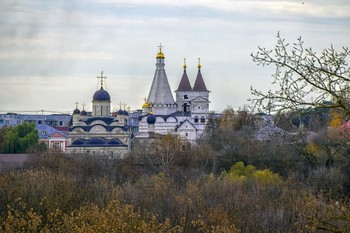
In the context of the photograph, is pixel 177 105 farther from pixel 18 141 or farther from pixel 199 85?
pixel 18 141

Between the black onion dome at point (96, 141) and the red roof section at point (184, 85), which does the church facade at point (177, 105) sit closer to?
the red roof section at point (184, 85)

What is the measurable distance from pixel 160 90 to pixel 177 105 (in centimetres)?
301

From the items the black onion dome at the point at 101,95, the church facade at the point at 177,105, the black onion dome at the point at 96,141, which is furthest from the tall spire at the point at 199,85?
the black onion dome at the point at 96,141

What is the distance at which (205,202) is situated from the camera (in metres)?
28.8

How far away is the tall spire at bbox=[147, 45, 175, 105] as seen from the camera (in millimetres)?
96625

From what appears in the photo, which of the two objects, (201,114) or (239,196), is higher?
(201,114)

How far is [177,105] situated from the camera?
98750mm

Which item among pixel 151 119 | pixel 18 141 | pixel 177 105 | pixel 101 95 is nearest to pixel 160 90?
pixel 177 105

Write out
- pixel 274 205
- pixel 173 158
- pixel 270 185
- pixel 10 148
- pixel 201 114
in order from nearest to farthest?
pixel 274 205 < pixel 270 185 < pixel 173 158 < pixel 10 148 < pixel 201 114

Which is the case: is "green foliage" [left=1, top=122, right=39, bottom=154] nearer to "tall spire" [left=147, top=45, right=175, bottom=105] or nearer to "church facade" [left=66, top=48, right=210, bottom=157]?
"church facade" [left=66, top=48, right=210, bottom=157]

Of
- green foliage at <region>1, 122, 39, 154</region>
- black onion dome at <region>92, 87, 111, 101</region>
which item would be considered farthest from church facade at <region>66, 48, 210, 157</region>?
green foliage at <region>1, 122, 39, 154</region>

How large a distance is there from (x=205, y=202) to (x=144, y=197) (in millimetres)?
2235

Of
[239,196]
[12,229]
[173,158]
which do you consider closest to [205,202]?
[239,196]

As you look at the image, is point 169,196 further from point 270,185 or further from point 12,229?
point 12,229
